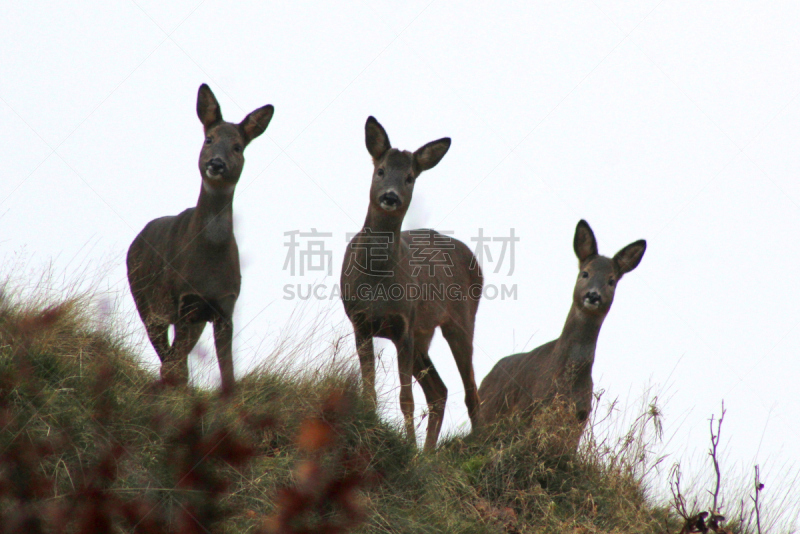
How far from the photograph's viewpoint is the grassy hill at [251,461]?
16.1 ft

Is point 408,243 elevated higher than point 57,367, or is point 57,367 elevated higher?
point 408,243

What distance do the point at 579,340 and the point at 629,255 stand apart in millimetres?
1056

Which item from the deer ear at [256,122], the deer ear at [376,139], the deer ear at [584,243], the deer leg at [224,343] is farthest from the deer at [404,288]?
the deer ear at [584,243]

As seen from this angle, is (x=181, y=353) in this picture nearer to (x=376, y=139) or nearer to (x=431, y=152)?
(x=376, y=139)

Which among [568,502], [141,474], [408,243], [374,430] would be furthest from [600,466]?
[141,474]

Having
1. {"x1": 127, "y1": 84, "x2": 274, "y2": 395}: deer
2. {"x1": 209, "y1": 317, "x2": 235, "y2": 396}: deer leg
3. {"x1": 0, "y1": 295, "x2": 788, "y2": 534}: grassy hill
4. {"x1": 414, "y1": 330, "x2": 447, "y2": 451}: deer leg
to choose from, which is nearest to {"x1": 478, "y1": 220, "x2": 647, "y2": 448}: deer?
{"x1": 414, "y1": 330, "x2": 447, "y2": 451}: deer leg

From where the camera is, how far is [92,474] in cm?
523

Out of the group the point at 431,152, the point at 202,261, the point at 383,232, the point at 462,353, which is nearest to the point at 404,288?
the point at 383,232

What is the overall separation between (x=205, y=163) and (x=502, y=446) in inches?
139

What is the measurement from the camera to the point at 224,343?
799cm

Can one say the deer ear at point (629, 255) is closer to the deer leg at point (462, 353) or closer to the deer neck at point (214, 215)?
the deer leg at point (462, 353)

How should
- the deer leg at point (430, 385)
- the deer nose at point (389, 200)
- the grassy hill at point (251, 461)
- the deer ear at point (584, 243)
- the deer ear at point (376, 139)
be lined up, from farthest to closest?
the deer ear at point (584, 243) → the deer leg at point (430, 385) → the deer ear at point (376, 139) → the deer nose at point (389, 200) → the grassy hill at point (251, 461)

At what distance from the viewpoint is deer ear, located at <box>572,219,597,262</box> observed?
9.80 m

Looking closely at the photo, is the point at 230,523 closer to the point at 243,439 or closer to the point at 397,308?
the point at 243,439
